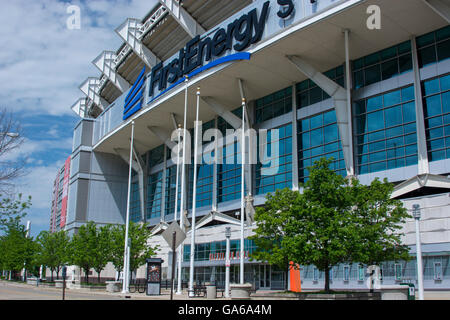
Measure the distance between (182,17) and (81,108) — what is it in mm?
46048

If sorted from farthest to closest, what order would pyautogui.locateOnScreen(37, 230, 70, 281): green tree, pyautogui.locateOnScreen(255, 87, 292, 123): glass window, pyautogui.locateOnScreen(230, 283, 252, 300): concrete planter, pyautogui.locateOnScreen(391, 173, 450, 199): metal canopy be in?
pyautogui.locateOnScreen(37, 230, 70, 281): green tree → pyautogui.locateOnScreen(255, 87, 292, 123): glass window → pyautogui.locateOnScreen(391, 173, 450, 199): metal canopy → pyautogui.locateOnScreen(230, 283, 252, 300): concrete planter

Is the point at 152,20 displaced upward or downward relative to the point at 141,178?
upward

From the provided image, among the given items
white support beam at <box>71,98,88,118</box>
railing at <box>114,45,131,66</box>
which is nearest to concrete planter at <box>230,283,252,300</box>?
railing at <box>114,45,131,66</box>

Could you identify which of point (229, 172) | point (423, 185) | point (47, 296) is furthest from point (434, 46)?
point (47, 296)

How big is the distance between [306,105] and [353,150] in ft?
27.3

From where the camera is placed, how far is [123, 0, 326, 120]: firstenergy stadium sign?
38156 mm

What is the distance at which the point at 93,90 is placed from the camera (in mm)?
83375

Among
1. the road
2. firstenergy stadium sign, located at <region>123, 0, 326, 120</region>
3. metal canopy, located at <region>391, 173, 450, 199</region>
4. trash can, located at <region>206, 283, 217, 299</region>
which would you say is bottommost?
the road

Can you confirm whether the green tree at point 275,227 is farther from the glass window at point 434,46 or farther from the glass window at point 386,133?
the glass window at point 434,46

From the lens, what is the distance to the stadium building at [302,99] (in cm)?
3522

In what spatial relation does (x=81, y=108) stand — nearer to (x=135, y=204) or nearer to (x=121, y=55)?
(x=135, y=204)

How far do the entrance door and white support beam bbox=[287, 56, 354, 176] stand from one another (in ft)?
45.2

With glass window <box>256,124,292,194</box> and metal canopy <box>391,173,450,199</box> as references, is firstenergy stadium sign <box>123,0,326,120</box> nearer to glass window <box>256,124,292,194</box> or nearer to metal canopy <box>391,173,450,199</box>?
glass window <box>256,124,292,194</box>

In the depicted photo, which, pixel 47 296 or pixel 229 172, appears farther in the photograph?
pixel 229 172
